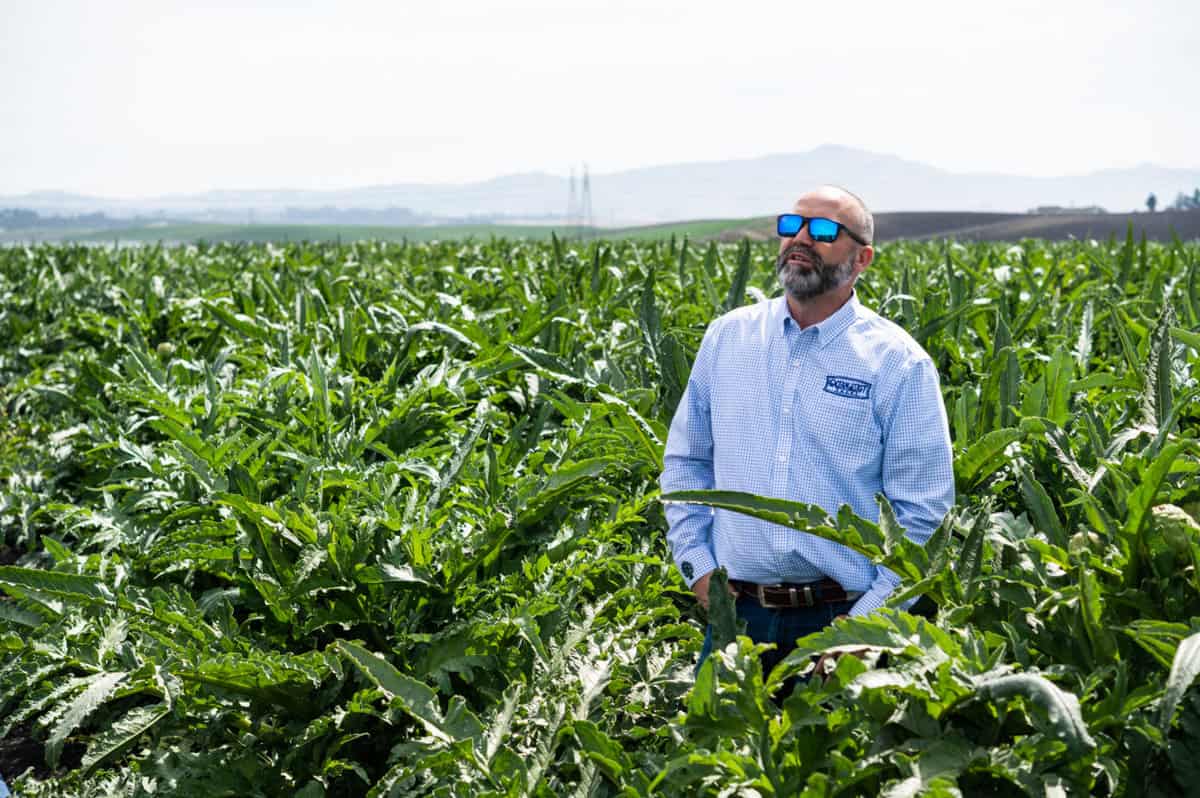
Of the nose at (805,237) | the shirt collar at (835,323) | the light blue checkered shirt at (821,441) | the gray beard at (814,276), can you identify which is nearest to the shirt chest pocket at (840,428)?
the light blue checkered shirt at (821,441)

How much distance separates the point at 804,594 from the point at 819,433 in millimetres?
435

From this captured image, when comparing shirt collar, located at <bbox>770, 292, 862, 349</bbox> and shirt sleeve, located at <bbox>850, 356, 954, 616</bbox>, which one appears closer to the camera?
shirt sleeve, located at <bbox>850, 356, 954, 616</bbox>

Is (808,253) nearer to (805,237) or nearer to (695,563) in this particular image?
(805,237)

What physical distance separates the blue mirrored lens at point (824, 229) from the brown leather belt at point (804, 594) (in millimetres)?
920

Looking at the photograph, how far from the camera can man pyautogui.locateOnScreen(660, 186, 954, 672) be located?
2.79 meters

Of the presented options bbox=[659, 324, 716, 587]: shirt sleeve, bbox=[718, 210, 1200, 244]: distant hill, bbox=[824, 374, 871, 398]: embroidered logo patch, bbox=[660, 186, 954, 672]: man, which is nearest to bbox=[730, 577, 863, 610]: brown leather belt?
bbox=[660, 186, 954, 672]: man

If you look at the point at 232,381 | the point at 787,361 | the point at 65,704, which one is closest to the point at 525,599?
the point at 787,361

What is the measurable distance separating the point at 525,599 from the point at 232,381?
302 centimetres

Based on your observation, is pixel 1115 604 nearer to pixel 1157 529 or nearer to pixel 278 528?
A: pixel 1157 529

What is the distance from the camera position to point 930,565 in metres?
2.11

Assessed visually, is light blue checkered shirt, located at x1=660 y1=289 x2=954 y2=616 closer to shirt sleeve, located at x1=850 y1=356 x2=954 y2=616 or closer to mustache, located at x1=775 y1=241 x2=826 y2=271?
shirt sleeve, located at x1=850 y1=356 x2=954 y2=616

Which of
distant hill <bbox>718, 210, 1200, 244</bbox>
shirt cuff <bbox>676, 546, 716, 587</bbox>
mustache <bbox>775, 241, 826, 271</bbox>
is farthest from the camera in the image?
distant hill <bbox>718, 210, 1200, 244</bbox>

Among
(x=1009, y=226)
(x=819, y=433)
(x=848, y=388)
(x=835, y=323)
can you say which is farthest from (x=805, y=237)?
(x=1009, y=226)

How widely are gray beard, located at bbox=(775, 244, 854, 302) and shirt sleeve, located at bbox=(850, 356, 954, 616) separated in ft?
1.00
